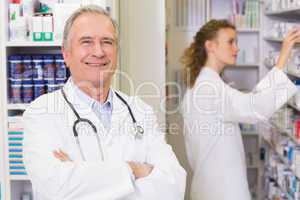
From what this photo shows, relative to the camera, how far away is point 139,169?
5.61 feet

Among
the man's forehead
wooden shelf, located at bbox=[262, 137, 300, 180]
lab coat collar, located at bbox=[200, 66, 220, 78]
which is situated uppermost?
the man's forehead

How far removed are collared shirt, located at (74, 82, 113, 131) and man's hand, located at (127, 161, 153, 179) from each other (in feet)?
0.55

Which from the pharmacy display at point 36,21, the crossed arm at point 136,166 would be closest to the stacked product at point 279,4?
the pharmacy display at point 36,21

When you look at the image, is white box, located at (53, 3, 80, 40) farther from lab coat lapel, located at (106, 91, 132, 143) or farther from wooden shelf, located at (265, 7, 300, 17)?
wooden shelf, located at (265, 7, 300, 17)

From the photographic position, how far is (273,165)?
373 centimetres

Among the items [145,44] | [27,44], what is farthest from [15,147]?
[145,44]

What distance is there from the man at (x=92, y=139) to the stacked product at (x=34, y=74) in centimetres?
52

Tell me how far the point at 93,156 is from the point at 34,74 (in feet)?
2.48

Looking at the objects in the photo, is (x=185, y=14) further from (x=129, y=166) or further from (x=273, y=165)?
(x=129, y=166)

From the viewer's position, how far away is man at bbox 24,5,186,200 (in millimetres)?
1594

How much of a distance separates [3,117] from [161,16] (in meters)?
1.18

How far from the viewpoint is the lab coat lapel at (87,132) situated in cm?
170

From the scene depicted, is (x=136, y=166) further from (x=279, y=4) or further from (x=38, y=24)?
(x=279, y=4)

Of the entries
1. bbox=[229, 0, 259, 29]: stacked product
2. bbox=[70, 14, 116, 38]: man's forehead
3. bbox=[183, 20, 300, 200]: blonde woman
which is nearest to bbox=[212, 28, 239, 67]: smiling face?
bbox=[183, 20, 300, 200]: blonde woman
